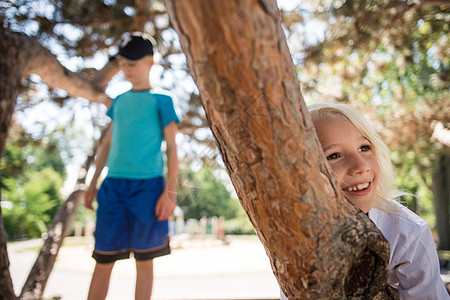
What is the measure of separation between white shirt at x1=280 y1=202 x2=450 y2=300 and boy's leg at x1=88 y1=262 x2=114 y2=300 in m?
1.00

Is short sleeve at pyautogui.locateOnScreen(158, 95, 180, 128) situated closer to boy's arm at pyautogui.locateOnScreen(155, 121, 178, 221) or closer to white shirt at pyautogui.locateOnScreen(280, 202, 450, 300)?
boy's arm at pyautogui.locateOnScreen(155, 121, 178, 221)

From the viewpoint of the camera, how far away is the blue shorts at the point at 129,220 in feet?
6.54

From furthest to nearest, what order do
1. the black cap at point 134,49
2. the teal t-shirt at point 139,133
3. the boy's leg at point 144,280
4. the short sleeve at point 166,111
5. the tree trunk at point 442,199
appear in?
the tree trunk at point 442,199
the black cap at point 134,49
the short sleeve at point 166,111
the teal t-shirt at point 139,133
the boy's leg at point 144,280

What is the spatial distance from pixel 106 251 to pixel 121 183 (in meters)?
0.38

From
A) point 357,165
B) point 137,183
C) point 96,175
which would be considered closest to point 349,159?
point 357,165

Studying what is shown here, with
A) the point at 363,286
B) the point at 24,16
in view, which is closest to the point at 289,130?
the point at 363,286

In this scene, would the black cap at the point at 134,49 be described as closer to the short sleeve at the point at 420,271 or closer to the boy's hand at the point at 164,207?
the boy's hand at the point at 164,207

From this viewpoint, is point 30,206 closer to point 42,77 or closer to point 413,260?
point 42,77

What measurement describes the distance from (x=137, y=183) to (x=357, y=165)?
4.10ft

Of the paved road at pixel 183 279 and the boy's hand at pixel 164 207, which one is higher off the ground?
the boy's hand at pixel 164 207

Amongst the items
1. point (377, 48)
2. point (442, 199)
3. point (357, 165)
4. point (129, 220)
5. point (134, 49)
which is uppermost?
point (377, 48)

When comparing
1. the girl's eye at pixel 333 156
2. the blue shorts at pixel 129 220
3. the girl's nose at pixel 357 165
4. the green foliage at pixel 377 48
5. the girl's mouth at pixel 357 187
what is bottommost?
the blue shorts at pixel 129 220

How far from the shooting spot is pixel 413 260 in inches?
59.3

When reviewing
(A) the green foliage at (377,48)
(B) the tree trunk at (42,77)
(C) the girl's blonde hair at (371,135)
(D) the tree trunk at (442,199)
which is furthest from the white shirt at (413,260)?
(D) the tree trunk at (442,199)
